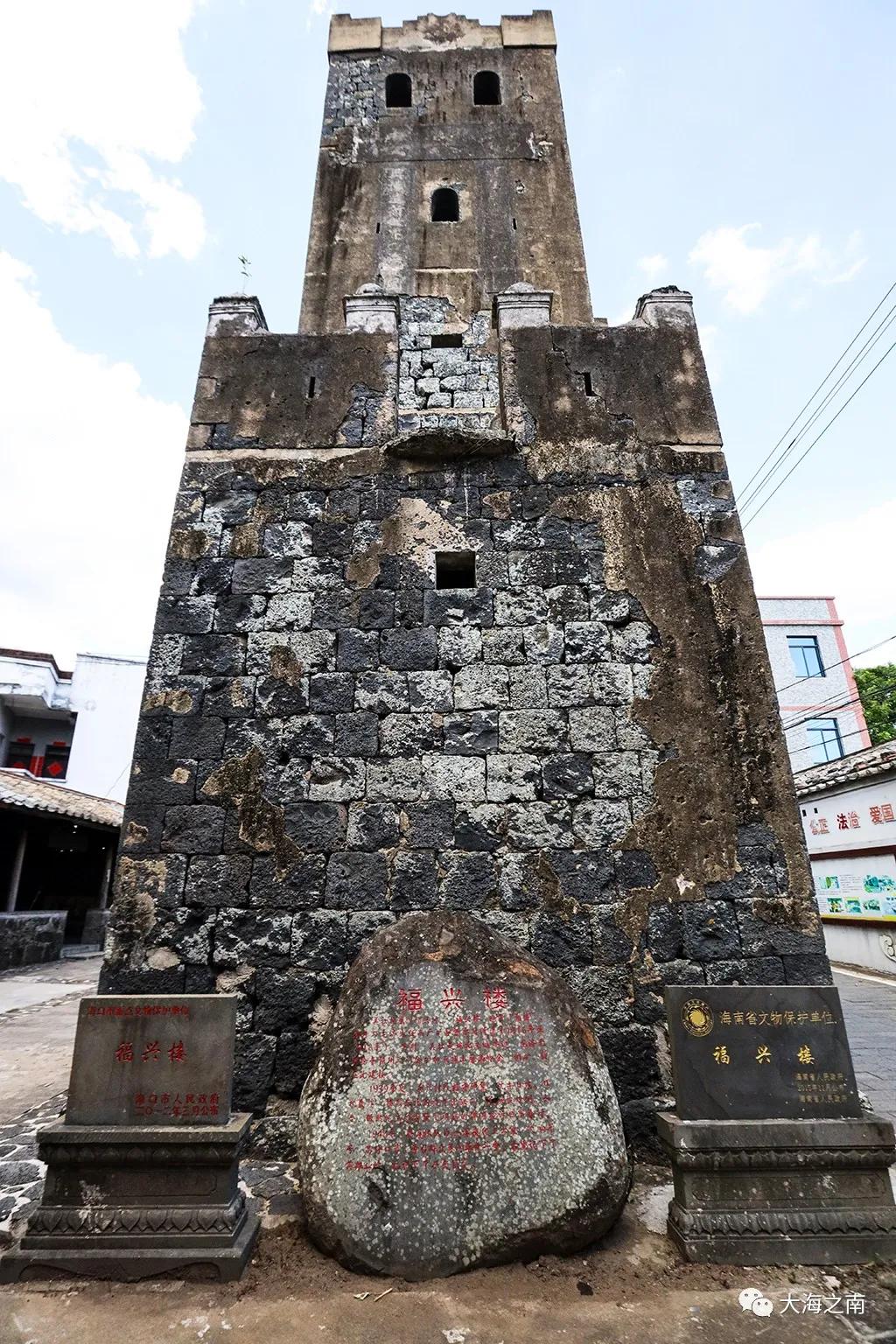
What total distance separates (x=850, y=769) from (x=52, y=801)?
14250 millimetres

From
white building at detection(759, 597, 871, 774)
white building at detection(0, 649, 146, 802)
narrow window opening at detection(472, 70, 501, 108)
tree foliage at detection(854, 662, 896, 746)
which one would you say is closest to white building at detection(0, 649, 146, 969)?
white building at detection(0, 649, 146, 802)

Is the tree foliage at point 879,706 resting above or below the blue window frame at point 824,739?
above

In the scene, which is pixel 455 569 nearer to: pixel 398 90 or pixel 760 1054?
pixel 760 1054

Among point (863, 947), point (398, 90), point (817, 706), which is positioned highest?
point (398, 90)

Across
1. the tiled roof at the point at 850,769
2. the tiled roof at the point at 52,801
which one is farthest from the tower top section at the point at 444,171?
the tiled roof at the point at 52,801

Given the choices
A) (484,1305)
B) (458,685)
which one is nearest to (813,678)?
(458,685)

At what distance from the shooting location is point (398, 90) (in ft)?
25.4

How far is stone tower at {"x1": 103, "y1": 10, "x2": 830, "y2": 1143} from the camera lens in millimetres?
3832

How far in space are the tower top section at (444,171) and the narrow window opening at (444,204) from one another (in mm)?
12

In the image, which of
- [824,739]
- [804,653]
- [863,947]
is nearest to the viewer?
[863,947]

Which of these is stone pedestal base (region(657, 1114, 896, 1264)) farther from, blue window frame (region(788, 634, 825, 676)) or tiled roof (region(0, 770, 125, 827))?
blue window frame (region(788, 634, 825, 676))

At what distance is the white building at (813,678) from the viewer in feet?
65.1

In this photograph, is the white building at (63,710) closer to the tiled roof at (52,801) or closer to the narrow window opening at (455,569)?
the tiled roof at (52,801)

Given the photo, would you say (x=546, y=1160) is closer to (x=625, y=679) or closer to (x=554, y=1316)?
(x=554, y=1316)
